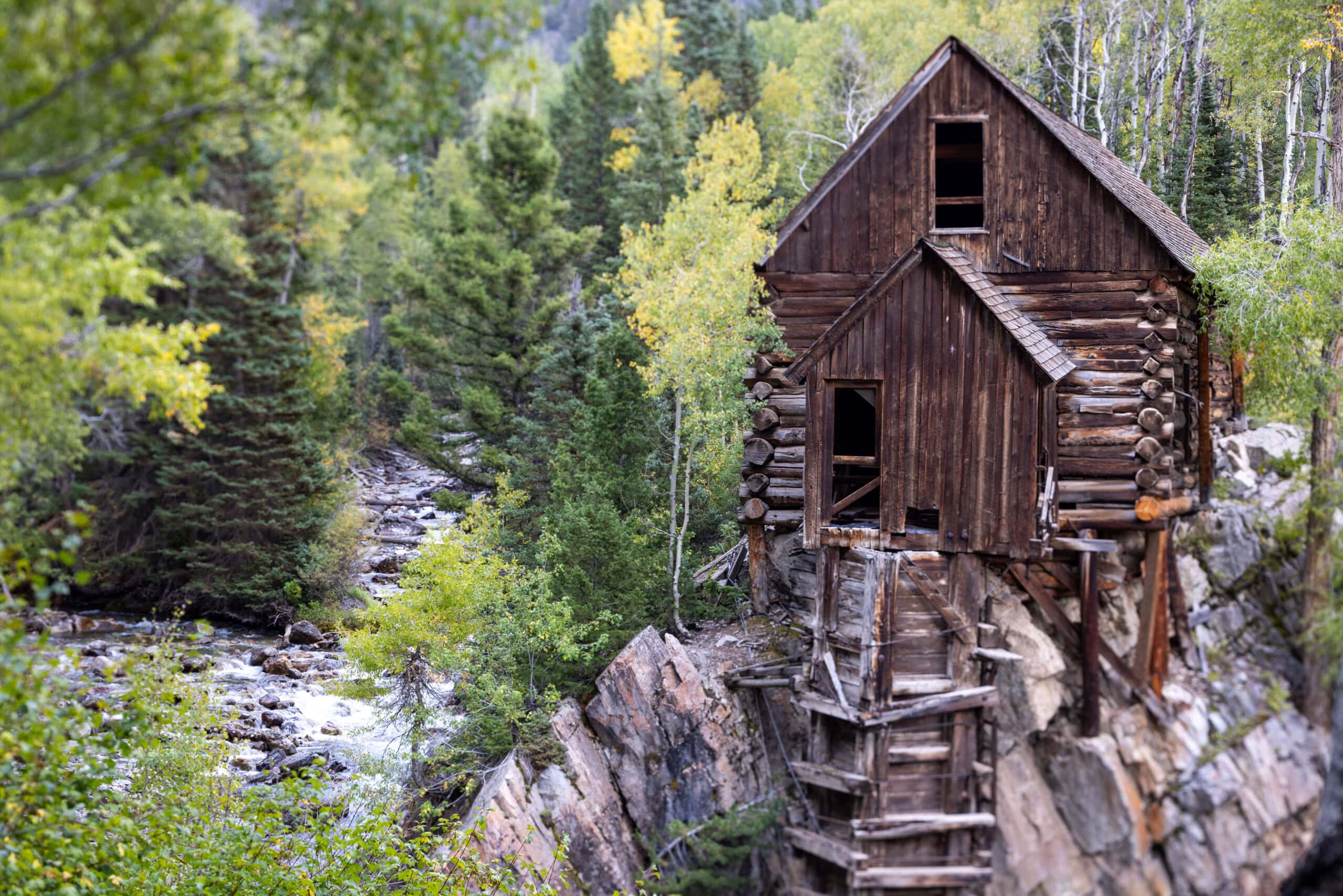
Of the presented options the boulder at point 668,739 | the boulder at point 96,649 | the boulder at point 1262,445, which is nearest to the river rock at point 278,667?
the boulder at point 96,649

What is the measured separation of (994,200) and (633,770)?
9.94 meters

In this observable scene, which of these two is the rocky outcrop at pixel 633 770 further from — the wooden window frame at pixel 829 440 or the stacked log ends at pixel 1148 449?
the stacked log ends at pixel 1148 449

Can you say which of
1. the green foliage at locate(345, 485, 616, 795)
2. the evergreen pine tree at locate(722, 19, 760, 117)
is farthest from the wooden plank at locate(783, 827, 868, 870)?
the evergreen pine tree at locate(722, 19, 760, 117)

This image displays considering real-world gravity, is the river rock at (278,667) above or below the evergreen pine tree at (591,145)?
below

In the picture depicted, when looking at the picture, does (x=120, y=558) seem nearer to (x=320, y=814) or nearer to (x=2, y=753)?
(x=320, y=814)

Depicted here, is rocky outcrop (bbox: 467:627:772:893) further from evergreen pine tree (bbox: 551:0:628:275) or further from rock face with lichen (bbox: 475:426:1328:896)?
evergreen pine tree (bbox: 551:0:628:275)

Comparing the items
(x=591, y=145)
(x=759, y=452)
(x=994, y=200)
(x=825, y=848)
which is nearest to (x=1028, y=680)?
(x=825, y=848)

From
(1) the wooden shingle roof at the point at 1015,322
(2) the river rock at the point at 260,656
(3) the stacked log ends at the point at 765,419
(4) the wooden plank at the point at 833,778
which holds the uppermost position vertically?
(1) the wooden shingle roof at the point at 1015,322

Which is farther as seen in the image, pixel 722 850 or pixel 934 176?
pixel 934 176

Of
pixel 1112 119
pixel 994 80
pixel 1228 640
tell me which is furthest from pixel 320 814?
pixel 1112 119

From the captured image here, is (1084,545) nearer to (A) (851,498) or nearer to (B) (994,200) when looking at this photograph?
(A) (851,498)

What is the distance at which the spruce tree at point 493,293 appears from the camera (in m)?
27.7

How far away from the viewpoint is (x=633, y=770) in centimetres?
1383

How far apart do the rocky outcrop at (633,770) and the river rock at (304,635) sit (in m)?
13.4
